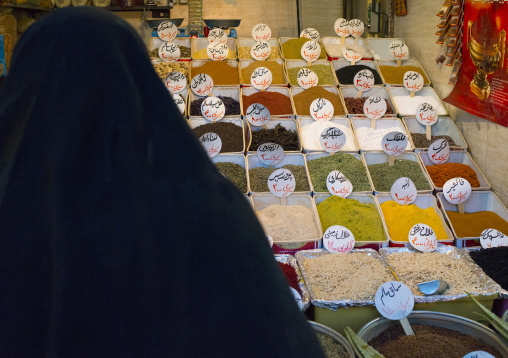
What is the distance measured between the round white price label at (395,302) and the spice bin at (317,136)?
1279mm

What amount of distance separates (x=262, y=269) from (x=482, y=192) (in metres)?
2.37

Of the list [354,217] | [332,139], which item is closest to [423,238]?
[354,217]

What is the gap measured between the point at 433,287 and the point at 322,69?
2.13 metres

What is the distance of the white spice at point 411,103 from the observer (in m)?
3.24

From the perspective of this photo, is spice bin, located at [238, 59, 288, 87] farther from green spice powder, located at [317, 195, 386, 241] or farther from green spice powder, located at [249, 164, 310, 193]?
green spice powder, located at [317, 195, 386, 241]

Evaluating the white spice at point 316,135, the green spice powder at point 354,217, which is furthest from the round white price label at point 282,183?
the white spice at point 316,135

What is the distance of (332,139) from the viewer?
277 centimetres

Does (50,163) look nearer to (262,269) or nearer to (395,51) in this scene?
(262,269)

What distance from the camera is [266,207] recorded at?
254cm

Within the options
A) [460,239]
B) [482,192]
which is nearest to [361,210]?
[460,239]

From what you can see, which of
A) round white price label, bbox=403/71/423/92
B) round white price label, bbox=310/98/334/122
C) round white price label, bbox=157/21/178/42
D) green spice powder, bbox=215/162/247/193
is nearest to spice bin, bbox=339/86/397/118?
round white price label, bbox=403/71/423/92

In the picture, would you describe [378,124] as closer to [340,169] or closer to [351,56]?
[340,169]

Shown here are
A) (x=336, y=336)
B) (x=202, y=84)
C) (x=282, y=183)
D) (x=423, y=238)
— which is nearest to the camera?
(x=336, y=336)

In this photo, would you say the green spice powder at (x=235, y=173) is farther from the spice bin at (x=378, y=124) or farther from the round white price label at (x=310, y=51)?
the round white price label at (x=310, y=51)
